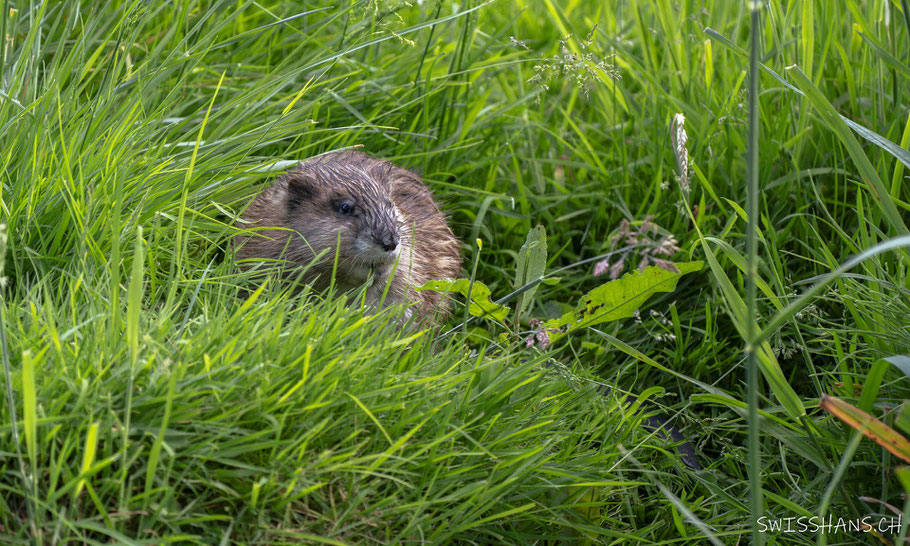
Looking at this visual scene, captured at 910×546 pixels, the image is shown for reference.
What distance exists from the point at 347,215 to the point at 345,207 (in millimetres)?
45

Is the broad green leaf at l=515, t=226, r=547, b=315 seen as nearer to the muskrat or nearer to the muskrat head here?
the muskrat

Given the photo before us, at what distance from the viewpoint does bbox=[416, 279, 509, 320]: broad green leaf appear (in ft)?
10.8

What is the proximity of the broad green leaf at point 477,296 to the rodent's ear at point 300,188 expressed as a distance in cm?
92

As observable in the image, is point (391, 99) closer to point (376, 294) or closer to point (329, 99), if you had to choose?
point (329, 99)

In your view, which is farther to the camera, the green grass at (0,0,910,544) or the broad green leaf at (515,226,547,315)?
the broad green leaf at (515,226,547,315)

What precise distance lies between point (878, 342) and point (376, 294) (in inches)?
71.7

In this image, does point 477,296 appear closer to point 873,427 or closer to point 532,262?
point 532,262

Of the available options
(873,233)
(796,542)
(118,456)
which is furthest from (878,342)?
(118,456)

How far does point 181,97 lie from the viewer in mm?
4090

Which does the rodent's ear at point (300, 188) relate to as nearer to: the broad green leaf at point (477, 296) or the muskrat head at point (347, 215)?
the muskrat head at point (347, 215)

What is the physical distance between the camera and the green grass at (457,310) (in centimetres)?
242

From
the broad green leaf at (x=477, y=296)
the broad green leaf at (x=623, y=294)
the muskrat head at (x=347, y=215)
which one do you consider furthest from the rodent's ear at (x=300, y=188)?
the broad green leaf at (x=623, y=294)

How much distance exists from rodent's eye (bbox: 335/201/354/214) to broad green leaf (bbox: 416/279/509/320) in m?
0.72

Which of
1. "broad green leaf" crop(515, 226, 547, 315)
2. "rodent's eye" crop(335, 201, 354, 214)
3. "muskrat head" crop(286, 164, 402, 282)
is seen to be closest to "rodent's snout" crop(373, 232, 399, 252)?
"muskrat head" crop(286, 164, 402, 282)
